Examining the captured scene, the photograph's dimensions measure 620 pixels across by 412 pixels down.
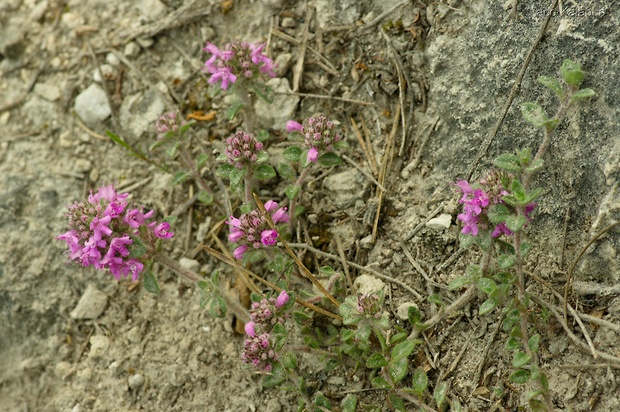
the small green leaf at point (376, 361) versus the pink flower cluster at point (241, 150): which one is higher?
the pink flower cluster at point (241, 150)

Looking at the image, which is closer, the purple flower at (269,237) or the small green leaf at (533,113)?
the small green leaf at (533,113)

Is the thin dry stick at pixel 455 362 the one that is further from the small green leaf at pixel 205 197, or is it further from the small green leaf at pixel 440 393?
the small green leaf at pixel 205 197

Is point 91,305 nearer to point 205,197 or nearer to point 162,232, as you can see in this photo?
point 162,232

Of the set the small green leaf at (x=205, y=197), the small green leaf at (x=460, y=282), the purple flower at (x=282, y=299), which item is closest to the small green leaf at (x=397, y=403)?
the small green leaf at (x=460, y=282)

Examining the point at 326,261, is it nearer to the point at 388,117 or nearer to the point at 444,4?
the point at 388,117

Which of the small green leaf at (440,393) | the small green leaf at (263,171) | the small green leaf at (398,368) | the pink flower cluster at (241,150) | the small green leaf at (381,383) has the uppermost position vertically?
the pink flower cluster at (241,150)

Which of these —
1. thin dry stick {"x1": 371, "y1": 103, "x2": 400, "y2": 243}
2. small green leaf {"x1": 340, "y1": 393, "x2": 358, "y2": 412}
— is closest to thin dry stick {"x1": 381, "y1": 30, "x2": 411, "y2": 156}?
thin dry stick {"x1": 371, "y1": 103, "x2": 400, "y2": 243}
